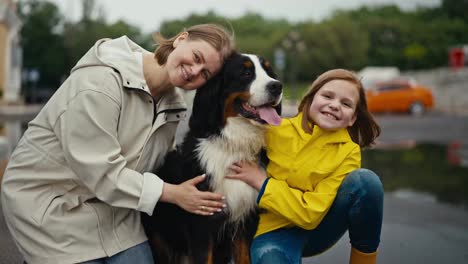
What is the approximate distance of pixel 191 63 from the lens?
2656 mm

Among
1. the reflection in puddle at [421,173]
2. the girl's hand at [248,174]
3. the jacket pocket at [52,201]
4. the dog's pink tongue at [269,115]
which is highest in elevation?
the dog's pink tongue at [269,115]

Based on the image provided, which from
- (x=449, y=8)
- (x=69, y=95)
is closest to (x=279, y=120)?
(x=69, y=95)

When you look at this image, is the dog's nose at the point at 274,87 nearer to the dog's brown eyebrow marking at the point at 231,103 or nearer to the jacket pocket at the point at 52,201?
the dog's brown eyebrow marking at the point at 231,103

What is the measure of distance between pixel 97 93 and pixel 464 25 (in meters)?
71.6

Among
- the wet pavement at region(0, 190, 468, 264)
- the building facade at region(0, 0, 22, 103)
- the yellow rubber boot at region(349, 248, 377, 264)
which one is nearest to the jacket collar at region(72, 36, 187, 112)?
the yellow rubber boot at region(349, 248, 377, 264)

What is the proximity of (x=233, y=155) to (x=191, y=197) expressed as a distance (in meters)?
0.34

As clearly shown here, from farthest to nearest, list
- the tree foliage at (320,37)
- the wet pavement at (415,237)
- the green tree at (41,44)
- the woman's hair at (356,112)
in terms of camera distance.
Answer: the green tree at (41,44) < the tree foliage at (320,37) < the wet pavement at (415,237) < the woman's hair at (356,112)

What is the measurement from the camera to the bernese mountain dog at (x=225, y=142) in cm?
279

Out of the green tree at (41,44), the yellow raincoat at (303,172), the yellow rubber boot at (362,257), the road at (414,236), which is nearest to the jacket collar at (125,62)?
the road at (414,236)

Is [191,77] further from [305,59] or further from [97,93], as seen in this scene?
[305,59]

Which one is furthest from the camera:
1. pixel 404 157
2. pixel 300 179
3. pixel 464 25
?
pixel 464 25

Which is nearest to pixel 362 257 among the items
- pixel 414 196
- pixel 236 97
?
pixel 236 97

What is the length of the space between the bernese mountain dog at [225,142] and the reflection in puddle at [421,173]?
4239 millimetres

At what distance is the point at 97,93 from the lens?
8.38ft
